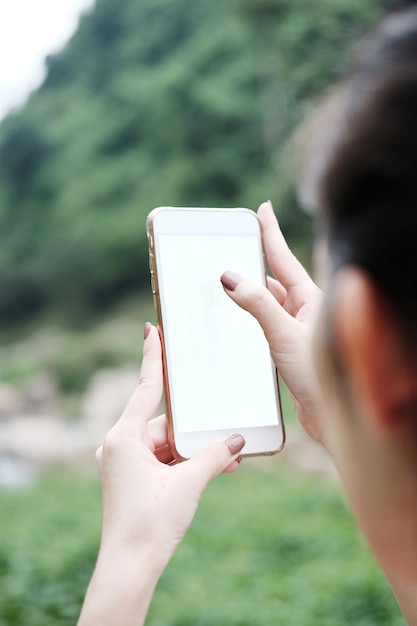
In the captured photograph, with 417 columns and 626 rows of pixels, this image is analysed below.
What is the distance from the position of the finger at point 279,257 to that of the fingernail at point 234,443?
20cm

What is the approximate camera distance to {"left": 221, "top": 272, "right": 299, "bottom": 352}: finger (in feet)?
2.41

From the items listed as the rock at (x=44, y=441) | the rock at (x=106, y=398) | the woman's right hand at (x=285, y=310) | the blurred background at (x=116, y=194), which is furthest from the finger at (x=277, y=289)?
the rock at (x=106, y=398)

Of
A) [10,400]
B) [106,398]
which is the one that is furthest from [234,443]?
[10,400]

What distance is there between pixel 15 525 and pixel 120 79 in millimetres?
7379

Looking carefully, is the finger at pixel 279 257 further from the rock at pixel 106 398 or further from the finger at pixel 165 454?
the rock at pixel 106 398

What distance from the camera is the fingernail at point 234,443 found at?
738mm

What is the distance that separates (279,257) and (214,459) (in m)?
0.27

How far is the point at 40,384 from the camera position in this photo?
7742 mm

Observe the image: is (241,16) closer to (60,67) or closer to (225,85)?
(225,85)

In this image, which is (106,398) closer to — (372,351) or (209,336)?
(209,336)

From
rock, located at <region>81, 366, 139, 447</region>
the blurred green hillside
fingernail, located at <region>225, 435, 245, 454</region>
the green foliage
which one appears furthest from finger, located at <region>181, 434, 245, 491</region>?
the blurred green hillside

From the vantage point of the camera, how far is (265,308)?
0.74 m

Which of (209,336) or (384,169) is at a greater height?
(384,169)

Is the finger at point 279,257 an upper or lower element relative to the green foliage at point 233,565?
upper
